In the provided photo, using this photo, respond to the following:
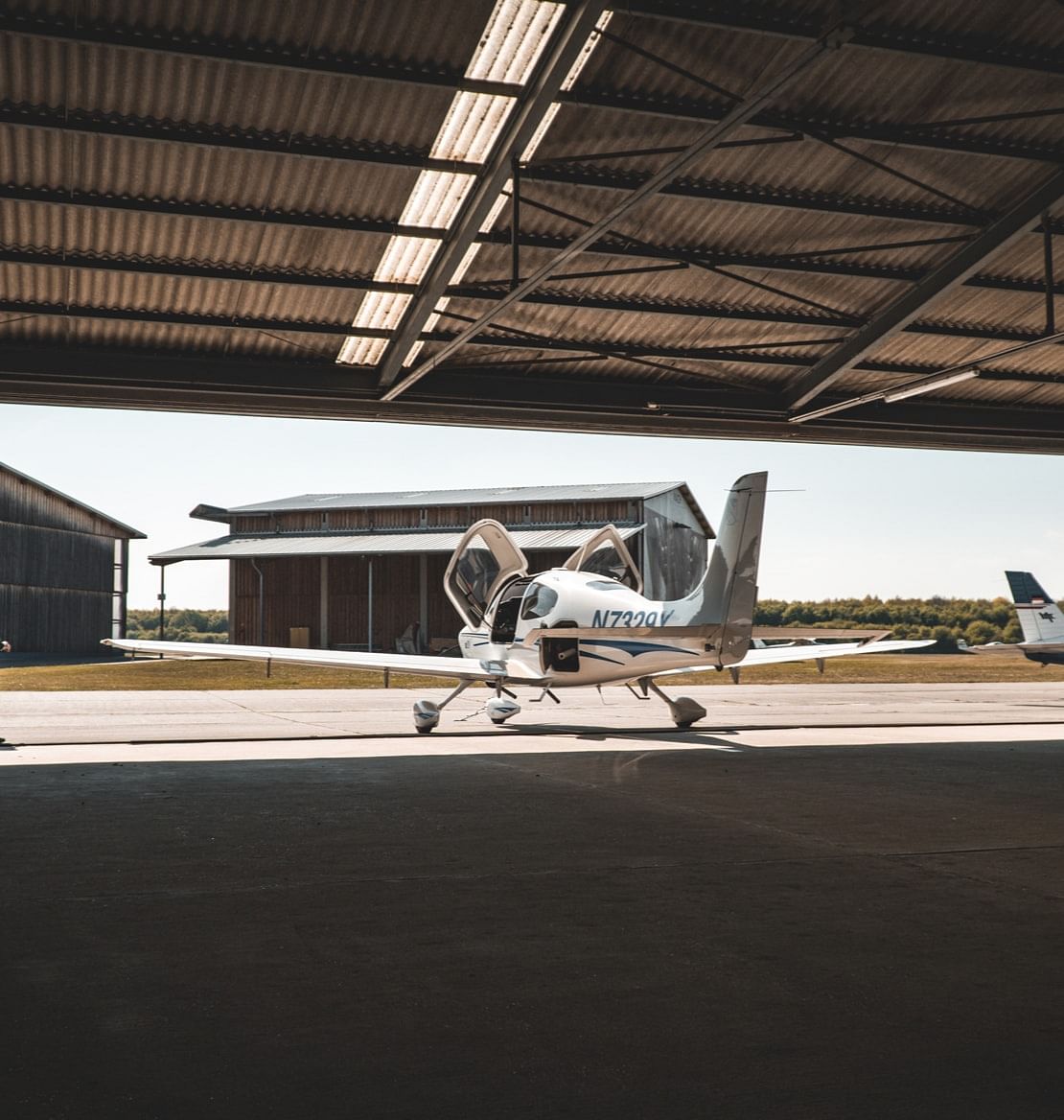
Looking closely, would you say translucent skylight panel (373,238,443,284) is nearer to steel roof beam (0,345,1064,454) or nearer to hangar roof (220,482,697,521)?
steel roof beam (0,345,1064,454)

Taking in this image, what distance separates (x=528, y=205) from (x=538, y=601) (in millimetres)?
6342

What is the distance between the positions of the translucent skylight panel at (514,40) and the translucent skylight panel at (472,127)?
0.82 feet

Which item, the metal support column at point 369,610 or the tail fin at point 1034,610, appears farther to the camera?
the metal support column at point 369,610

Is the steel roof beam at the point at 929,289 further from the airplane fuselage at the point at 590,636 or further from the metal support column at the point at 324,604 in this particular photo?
the metal support column at the point at 324,604

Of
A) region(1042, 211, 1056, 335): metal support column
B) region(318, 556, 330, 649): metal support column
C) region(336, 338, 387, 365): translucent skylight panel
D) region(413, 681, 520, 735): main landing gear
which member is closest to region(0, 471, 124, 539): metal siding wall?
region(318, 556, 330, 649): metal support column

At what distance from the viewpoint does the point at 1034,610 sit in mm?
31906

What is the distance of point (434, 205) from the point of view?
11.2 meters

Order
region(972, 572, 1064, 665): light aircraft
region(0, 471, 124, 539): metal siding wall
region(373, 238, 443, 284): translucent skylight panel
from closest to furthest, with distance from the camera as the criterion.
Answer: region(373, 238, 443, 284): translucent skylight panel → region(972, 572, 1064, 665): light aircraft → region(0, 471, 124, 539): metal siding wall

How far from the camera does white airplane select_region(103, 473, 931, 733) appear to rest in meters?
13.9

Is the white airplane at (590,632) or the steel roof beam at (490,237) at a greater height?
the steel roof beam at (490,237)

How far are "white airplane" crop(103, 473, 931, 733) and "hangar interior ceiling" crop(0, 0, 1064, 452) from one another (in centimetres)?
235

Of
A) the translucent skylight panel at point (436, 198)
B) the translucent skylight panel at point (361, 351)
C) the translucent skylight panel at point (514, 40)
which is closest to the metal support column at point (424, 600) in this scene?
the translucent skylight panel at point (361, 351)

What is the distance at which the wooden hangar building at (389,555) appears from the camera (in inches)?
1710

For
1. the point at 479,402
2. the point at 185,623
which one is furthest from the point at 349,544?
the point at 185,623
